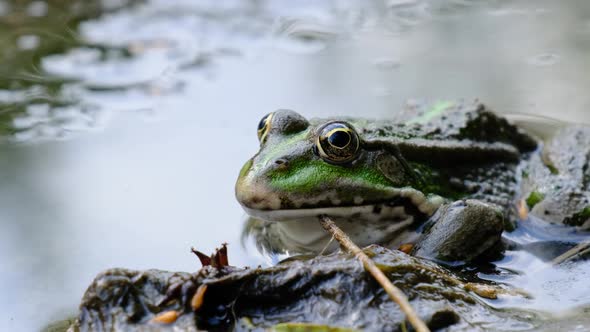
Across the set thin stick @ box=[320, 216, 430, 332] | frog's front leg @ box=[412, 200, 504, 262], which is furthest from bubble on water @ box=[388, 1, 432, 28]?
thin stick @ box=[320, 216, 430, 332]

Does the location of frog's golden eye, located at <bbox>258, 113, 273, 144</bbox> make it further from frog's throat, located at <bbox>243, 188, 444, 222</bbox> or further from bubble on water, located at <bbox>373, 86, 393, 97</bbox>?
bubble on water, located at <bbox>373, 86, 393, 97</bbox>

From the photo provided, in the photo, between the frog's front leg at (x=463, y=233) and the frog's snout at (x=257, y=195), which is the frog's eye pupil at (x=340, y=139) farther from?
the frog's front leg at (x=463, y=233)

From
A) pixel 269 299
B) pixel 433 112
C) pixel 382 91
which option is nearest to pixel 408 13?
pixel 382 91

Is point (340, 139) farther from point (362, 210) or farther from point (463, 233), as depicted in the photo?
point (463, 233)

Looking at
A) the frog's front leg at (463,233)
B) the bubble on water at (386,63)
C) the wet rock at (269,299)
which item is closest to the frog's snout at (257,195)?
the wet rock at (269,299)

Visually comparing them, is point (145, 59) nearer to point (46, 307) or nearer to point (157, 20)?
point (157, 20)

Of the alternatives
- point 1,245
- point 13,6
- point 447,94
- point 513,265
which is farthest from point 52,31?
point 513,265
